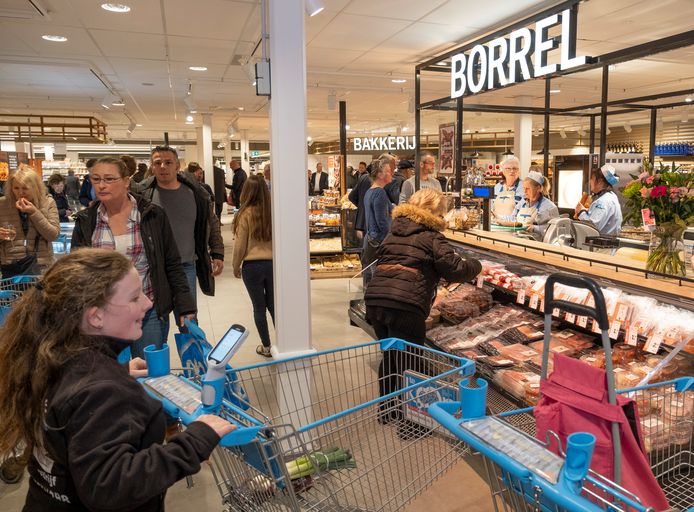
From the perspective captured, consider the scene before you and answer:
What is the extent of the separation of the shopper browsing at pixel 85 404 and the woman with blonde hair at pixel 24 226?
3.31 m

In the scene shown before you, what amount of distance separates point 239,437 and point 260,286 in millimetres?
3538

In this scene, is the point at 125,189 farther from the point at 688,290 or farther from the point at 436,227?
the point at 688,290

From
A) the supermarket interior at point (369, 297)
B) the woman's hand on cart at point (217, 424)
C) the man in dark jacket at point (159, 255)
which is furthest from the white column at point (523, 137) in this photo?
the woman's hand on cart at point (217, 424)

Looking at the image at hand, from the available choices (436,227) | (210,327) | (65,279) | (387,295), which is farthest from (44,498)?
(210,327)

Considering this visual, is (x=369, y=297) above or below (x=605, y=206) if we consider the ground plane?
below

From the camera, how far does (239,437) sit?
4.60 feet

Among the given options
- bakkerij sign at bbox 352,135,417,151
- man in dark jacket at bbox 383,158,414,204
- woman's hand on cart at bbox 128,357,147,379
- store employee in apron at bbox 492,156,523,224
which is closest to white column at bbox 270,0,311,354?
woman's hand on cart at bbox 128,357,147,379

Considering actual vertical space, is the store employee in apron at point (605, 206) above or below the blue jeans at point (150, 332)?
above

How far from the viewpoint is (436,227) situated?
3.57 m

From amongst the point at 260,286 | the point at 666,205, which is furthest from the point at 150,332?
the point at 666,205

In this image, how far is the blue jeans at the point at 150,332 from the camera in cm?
314

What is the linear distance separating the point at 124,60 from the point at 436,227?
21.7ft

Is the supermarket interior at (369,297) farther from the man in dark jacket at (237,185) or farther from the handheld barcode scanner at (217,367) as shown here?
the man in dark jacket at (237,185)

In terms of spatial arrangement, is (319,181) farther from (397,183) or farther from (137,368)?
(137,368)
